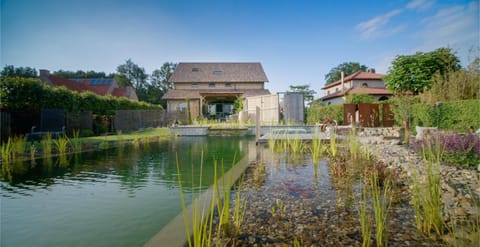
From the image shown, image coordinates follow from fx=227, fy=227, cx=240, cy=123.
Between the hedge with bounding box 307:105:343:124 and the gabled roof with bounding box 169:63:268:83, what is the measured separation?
9.84 meters

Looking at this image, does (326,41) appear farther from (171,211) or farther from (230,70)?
(230,70)

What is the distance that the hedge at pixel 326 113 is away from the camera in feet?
50.0

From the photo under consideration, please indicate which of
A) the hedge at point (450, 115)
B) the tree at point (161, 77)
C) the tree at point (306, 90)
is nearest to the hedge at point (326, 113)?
the hedge at point (450, 115)

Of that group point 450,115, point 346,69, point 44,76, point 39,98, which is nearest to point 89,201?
point 39,98

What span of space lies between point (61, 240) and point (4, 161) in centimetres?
535

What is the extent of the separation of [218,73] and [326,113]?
15.2 meters

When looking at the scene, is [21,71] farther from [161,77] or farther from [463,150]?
[463,150]

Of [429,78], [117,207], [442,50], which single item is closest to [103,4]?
[117,207]

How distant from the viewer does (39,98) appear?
9711 mm

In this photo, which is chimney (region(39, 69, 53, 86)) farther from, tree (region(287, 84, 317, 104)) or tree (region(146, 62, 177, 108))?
tree (region(287, 84, 317, 104))

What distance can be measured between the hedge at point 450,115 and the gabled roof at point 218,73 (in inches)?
698

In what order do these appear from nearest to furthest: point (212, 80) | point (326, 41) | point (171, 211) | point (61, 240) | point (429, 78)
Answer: point (61, 240), point (171, 211), point (326, 41), point (429, 78), point (212, 80)

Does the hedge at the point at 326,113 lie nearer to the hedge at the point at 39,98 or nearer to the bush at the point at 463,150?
the bush at the point at 463,150

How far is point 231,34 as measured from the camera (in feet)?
42.9
